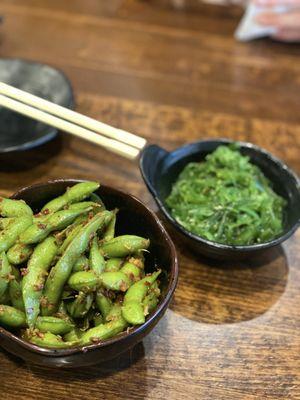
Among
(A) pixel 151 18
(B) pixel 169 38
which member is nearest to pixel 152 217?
(B) pixel 169 38

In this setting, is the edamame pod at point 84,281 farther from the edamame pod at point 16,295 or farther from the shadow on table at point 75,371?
the shadow on table at point 75,371

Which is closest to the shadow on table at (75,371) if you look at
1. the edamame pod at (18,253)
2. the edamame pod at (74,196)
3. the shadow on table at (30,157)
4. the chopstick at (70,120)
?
the edamame pod at (18,253)

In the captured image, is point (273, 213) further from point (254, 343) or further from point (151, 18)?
point (151, 18)

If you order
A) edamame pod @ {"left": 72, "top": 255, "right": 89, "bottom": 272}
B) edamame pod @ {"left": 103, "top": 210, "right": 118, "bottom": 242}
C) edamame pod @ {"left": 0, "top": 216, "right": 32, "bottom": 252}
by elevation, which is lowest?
edamame pod @ {"left": 103, "top": 210, "right": 118, "bottom": 242}

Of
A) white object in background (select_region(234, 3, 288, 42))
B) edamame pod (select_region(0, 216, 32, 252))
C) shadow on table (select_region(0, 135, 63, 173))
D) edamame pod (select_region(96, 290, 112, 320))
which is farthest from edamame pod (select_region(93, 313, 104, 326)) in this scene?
white object in background (select_region(234, 3, 288, 42))

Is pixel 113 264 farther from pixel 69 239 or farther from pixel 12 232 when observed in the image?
pixel 12 232

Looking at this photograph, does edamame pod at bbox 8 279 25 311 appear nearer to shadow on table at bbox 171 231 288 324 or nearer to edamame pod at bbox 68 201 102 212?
edamame pod at bbox 68 201 102 212

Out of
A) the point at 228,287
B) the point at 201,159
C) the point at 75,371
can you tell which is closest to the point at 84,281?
the point at 75,371
